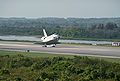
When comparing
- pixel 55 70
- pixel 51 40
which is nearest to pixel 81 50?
pixel 51 40

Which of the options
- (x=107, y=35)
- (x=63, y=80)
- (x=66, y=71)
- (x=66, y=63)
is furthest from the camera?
(x=107, y=35)

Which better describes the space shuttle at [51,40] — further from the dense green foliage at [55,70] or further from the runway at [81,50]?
the dense green foliage at [55,70]

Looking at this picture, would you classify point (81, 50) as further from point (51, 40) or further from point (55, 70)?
point (55, 70)

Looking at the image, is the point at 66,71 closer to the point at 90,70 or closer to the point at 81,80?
the point at 90,70

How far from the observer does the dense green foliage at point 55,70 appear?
3228 centimetres

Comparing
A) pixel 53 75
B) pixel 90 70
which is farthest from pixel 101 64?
pixel 53 75

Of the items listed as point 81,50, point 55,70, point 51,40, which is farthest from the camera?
point 51,40

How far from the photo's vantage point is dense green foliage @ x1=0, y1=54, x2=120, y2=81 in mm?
32281

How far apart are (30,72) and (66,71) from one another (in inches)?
145

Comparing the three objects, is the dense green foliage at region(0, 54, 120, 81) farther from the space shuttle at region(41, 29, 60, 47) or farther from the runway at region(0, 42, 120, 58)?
the space shuttle at region(41, 29, 60, 47)

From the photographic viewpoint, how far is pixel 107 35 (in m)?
123

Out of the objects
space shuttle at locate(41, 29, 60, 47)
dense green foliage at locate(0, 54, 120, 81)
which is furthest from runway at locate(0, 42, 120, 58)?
dense green foliage at locate(0, 54, 120, 81)

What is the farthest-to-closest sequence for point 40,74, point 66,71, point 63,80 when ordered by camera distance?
1. point 66,71
2. point 40,74
3. point 63,80

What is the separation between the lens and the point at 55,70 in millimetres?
37281
